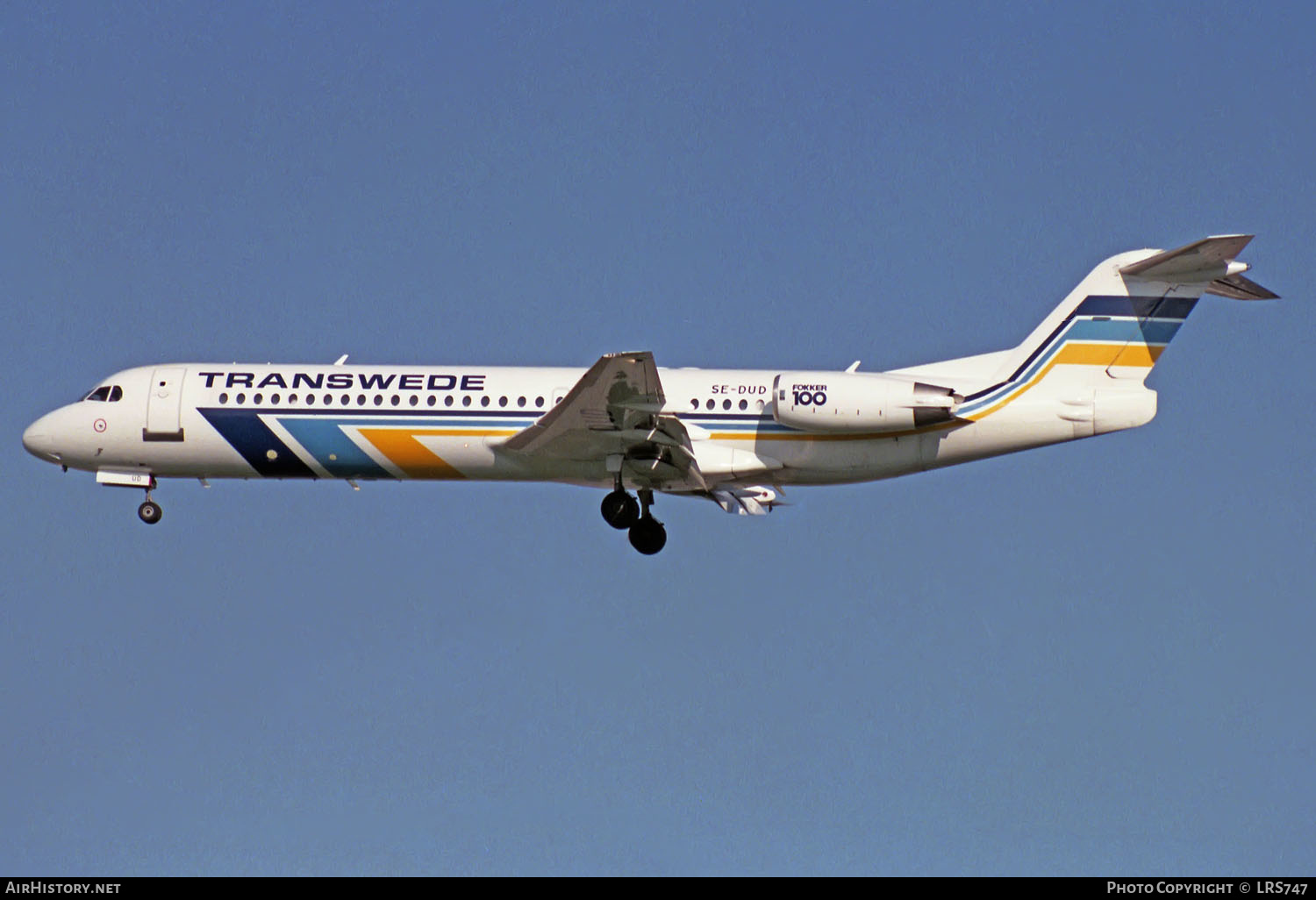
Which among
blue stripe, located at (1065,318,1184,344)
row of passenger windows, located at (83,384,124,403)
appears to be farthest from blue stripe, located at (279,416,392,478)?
blue stripe, located at (1065,318,1184,344)

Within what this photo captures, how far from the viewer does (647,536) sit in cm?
2845

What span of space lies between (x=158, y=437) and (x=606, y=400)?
332 inches

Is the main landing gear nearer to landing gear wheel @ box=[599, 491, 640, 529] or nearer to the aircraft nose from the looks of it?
landing gear wheel @ box=[599, 491, 640, 529]

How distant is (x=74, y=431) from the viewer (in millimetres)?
29734

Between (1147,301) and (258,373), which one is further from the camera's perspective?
(258,373)

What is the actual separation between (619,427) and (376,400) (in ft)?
14.7

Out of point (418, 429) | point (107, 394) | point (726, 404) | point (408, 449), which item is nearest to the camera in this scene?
point (726, 404)

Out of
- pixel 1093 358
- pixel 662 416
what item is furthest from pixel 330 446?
pixel 1093 358

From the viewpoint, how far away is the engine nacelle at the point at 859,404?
26.2 m

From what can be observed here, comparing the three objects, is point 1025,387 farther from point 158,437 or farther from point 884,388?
point 158,437

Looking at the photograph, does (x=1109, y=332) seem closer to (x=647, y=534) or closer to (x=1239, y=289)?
(x=1239, y=289)

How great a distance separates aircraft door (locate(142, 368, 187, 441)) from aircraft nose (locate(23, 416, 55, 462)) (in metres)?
2.01
